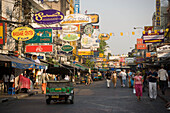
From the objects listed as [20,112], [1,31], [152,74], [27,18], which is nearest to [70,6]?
[27,18]

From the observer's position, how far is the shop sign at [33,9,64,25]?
74.9 feet

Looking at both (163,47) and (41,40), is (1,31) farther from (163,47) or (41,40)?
(163,47)

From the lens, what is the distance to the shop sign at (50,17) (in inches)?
899

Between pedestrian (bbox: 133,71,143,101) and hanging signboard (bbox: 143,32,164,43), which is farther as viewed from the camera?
hanging signboard (bbox: 143,32,164,43)

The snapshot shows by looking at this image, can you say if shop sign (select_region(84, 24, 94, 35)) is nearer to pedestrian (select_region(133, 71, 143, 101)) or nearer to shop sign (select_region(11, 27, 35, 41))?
shop sign (select_region(11, 27, 35, 41))

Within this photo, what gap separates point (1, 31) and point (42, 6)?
21.2 metres

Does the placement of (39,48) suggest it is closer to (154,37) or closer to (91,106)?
(154,37)

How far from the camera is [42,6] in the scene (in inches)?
1550

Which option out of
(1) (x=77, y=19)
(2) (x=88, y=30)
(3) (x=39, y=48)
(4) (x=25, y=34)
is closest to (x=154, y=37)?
(1) (x=77, y=19)

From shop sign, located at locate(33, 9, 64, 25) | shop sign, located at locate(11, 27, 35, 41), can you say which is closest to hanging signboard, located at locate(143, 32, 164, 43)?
shop sign, located at locate(33, 9, 64, 25)

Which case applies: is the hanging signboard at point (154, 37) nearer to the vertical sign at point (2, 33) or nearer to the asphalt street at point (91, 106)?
the asphalt street at point (91, 106)

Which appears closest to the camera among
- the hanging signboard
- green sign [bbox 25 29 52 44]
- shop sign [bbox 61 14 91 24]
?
green sign [bbox 25 29 52 44]

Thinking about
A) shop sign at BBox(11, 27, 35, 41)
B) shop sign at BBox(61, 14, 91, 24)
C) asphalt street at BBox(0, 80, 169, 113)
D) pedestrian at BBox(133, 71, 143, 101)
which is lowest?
asphalt street at BBox(0, 80, 169, 113)

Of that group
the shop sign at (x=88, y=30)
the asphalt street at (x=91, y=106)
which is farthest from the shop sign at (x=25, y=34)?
the shop sign at (x=88, y=30)
